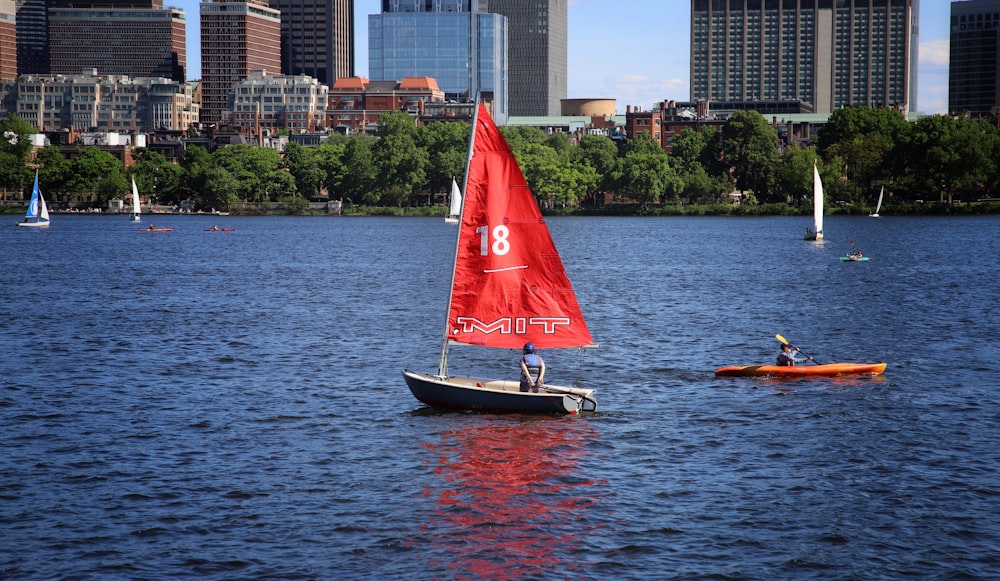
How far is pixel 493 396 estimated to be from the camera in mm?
35688

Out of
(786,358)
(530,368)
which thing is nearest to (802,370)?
(786,358)

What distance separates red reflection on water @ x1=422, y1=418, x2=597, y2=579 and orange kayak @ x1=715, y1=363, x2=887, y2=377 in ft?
34.3

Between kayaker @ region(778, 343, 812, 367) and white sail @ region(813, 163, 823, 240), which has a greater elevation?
white sail @ region(813, 163, 823, 240)

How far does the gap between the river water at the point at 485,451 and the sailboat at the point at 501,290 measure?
36.4 inches

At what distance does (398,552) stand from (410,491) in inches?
173

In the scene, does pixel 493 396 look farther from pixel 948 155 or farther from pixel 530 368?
pixel 948 155

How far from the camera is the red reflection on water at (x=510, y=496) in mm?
24327

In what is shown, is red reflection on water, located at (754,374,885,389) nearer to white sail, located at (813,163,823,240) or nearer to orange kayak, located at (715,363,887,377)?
orange kayak, located at (715,363,887,377)

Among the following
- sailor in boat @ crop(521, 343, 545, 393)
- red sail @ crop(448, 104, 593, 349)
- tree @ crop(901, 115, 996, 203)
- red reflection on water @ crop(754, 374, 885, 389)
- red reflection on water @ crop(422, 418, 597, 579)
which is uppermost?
tree @ crop(901, 115, 996, 203)

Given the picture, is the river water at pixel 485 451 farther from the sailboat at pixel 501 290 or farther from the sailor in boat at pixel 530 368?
the sailor in boat at pixel 530 368

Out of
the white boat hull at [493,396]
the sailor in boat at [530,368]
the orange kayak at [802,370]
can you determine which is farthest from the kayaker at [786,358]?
the sailor in boat at [530,368]

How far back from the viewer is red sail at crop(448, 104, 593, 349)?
35812 mm

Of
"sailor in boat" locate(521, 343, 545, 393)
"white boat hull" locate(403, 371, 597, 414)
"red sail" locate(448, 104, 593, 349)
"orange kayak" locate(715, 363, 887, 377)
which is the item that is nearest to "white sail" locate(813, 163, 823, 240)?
"orange kayak" locate(715, 363, 887, 377)

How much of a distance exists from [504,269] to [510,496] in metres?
9.79
